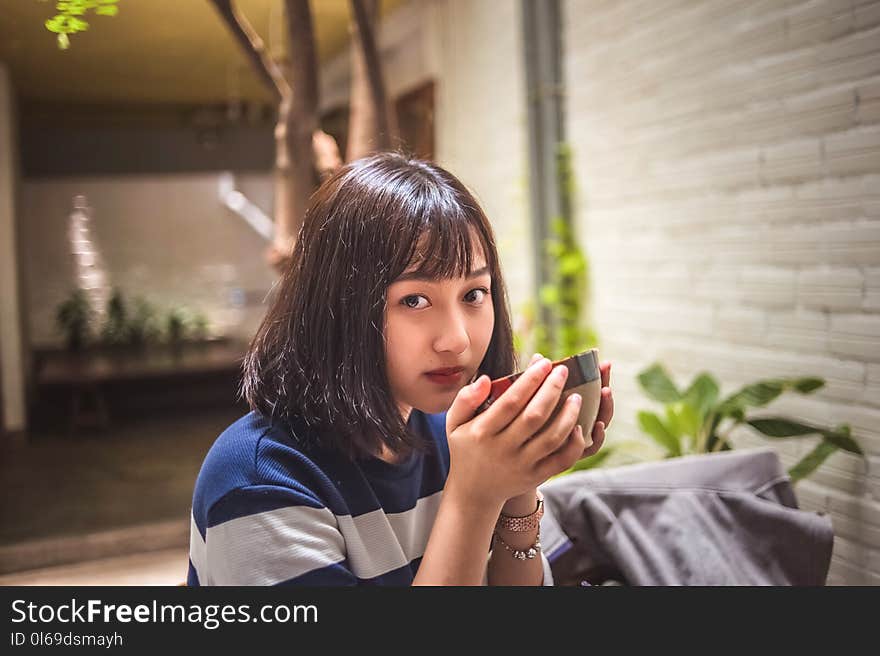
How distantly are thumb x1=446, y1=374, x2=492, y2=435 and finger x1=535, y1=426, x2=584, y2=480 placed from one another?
74 millimetres

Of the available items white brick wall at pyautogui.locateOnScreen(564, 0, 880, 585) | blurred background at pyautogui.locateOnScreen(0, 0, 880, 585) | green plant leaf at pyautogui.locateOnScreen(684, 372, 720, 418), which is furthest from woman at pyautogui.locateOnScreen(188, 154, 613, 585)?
green plant leaf at pyautogui.locateOnScreen(684, 372, 720, 418)

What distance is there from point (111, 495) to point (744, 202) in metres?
1.88

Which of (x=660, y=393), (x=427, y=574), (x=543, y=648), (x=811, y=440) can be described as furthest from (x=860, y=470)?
(x=427, y=574)

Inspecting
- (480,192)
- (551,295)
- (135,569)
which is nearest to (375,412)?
(480,192)

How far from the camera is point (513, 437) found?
0.68 meters

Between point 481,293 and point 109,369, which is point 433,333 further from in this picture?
point 109,369

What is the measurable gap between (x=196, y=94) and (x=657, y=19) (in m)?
1.23

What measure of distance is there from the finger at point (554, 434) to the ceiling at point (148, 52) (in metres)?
0.79

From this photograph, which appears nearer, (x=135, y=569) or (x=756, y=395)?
(x=756, y=395)

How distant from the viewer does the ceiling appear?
1.20 m

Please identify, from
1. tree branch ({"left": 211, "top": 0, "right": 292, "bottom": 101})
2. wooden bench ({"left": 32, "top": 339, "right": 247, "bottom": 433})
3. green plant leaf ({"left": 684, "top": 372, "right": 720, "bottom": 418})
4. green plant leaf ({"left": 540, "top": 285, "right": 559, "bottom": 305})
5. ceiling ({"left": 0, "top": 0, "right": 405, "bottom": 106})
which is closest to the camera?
ceiling ({"left": 0, "top": 0, "right": 405, "bottom": 106})

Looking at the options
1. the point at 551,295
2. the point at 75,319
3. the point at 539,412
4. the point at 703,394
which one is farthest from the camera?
the point at 551,295

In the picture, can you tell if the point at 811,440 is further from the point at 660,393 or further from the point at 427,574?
the point at 427,574

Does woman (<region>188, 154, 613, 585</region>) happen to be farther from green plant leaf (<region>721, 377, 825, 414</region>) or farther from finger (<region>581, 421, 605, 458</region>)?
green plant leaf (<region>721, 377, 825, 414</region>)
